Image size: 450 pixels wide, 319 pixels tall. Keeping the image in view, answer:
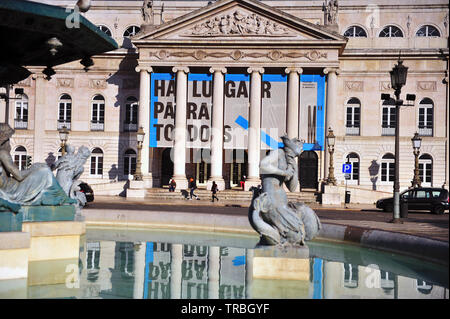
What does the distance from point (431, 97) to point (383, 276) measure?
40.4 metres

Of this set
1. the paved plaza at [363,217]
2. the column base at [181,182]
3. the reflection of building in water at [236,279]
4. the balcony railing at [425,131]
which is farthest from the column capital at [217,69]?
the reflection of building in water at [236,279]

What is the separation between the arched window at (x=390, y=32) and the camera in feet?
169

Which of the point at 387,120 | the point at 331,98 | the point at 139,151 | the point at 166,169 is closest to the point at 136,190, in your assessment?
the point at 139,151

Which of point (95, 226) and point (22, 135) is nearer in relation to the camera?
point (95, 226)

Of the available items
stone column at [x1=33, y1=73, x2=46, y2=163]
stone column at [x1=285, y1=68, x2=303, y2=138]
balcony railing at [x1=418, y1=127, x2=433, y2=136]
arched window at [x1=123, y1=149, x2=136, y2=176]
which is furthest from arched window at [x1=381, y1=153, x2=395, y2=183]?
stone column at [x1=33, y1=73, x2=46, y2=163]

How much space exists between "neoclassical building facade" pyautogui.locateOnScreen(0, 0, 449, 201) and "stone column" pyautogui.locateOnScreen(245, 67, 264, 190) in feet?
0.28

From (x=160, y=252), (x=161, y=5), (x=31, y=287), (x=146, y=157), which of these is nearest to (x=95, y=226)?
(x=160, y=252)

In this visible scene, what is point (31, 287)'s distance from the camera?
808 centimetres

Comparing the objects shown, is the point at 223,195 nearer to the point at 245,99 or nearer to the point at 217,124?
the point at 217,124

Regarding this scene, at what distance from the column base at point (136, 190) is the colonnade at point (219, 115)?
3.22m

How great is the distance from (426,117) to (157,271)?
41341mm

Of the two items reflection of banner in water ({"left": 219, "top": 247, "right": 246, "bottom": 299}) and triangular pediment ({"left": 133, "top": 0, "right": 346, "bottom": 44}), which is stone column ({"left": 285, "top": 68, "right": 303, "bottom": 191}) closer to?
triangular pediment ({"left": 133, "top": 0, "right": 346, "bottom": 44})

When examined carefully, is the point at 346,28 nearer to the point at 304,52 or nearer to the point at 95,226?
the point at 304,52

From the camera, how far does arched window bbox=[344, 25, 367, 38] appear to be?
170 feet
